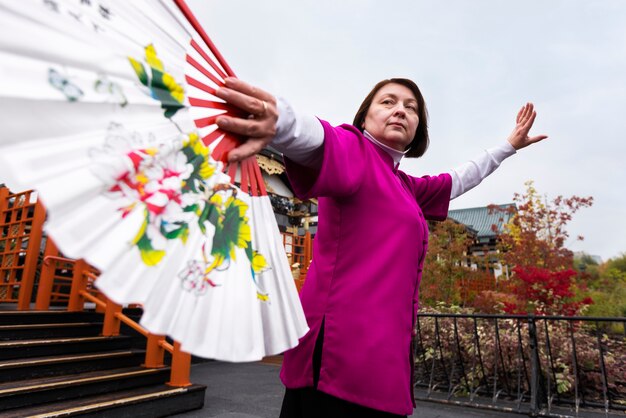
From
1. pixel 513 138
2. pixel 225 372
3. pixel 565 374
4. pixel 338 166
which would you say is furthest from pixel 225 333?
pixel 225 372

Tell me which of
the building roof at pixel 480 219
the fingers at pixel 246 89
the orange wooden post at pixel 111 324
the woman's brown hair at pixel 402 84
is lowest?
the orange wooden post at pixel 111 324

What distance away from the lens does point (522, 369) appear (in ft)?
14.8

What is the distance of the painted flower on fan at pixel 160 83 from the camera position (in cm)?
64

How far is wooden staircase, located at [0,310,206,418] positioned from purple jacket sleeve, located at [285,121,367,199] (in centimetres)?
275

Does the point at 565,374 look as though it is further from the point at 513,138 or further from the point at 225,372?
the point at 225,372

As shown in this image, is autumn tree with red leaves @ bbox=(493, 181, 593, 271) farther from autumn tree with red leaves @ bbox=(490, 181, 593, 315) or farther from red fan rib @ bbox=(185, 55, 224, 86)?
red fan rib @ bbox=(185, 55, 224, 86)

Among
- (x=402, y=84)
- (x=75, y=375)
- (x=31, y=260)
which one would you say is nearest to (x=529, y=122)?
(x=402, y=84)

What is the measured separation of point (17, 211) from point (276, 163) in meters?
4.61

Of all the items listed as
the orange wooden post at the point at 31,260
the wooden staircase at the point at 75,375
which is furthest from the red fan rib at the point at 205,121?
the orange wooden post at the point at 31,260

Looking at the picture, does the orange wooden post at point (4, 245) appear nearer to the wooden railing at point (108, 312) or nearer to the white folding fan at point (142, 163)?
the wooden railing at point (108, 312)

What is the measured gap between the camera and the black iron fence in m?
3.88

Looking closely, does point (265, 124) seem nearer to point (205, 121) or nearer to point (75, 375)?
point (205, 121)

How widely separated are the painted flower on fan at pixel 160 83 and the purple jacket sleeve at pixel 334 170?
324 millimetres

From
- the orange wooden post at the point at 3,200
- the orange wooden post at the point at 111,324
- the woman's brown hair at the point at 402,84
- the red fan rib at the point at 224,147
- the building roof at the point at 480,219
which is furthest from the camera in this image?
the building roof at the point at 480,219
